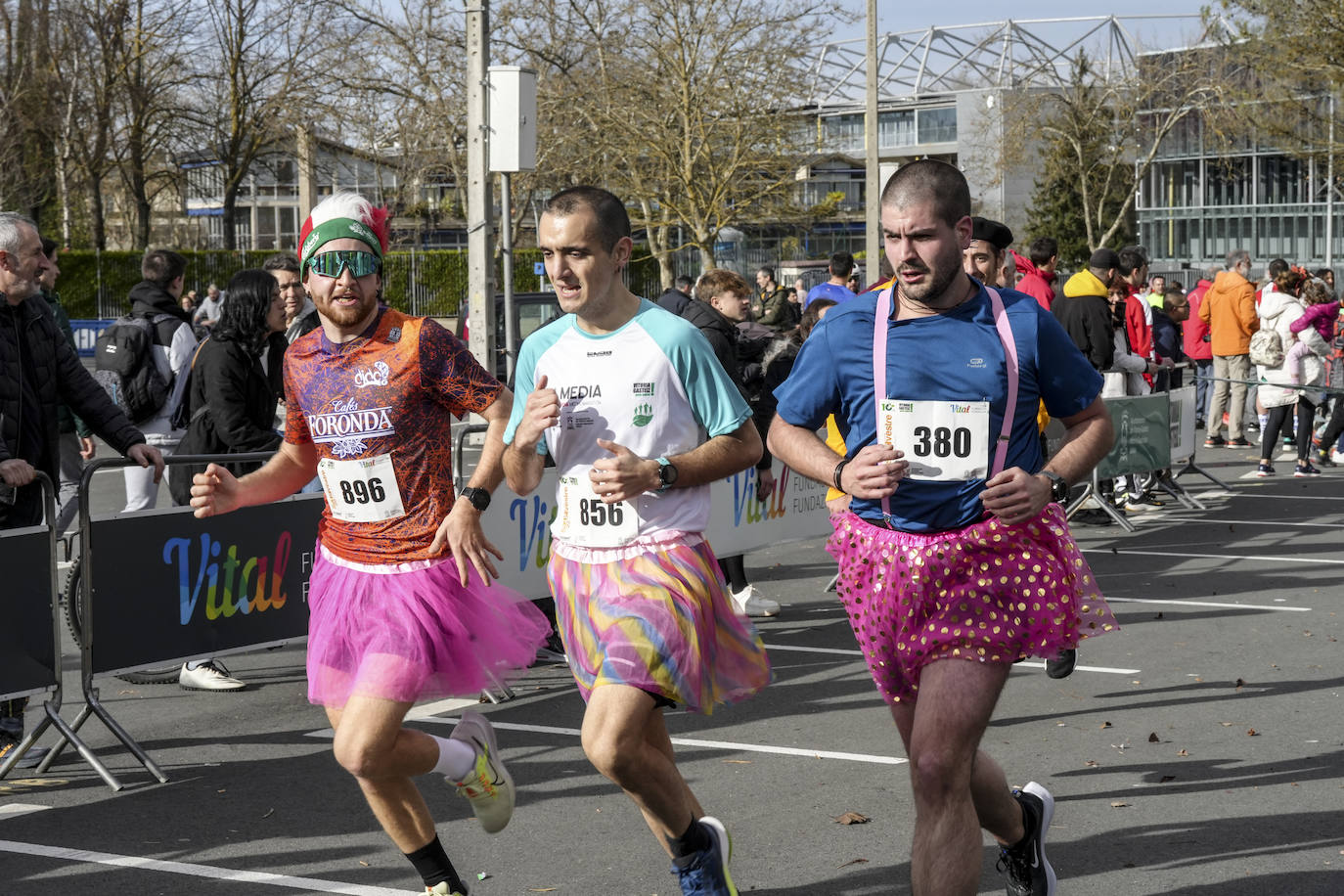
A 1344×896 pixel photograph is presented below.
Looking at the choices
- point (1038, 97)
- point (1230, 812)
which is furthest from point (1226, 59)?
point (1230, 812)

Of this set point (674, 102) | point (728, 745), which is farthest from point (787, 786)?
point (674, 102)

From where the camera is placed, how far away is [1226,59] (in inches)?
1972

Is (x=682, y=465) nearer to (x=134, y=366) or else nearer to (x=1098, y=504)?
(x=134, y=366)

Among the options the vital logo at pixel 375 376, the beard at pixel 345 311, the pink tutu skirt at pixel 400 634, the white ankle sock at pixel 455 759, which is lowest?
the white ankle sock at pixel 455 759

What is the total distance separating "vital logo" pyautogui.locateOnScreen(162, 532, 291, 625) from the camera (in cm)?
681

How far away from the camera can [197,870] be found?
206 inches

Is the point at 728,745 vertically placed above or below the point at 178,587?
below

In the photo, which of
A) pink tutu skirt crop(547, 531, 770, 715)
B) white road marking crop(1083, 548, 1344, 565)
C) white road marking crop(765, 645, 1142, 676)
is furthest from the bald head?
white road marking crop(1083, 548, 1344, 565)

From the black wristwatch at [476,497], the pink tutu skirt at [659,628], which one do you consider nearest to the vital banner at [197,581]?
the black wristwatch at [476,497]

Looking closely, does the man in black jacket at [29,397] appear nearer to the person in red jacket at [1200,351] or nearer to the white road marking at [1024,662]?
the white road marking at [1024,662]

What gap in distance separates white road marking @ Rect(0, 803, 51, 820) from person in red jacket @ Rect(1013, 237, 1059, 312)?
7.18 meters

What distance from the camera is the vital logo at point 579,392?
4.29 meters

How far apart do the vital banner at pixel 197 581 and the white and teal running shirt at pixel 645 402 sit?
9.50 feet

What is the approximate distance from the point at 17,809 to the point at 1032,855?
3.73m
